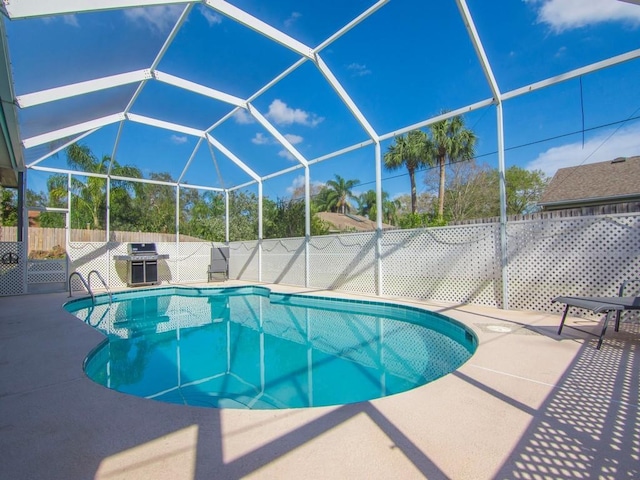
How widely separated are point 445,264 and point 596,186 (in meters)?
8.66

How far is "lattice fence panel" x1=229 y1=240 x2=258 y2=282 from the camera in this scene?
12.9 meters

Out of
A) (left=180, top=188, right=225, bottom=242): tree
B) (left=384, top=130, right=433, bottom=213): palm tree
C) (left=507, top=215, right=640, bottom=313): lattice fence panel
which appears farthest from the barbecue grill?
(left=384, top=130, right=433, bottom=213): palm tree

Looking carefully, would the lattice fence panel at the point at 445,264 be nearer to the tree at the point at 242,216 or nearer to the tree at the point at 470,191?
the tree at the point at 242,216

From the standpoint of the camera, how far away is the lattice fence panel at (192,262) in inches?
510

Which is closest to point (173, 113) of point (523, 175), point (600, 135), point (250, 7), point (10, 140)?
point (10, 140)

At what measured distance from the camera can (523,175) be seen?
907 inches

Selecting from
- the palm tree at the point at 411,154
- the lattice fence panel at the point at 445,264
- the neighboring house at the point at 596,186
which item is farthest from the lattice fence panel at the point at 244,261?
the neighboring house at the point at 596,186

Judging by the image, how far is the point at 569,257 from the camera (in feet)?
18.2

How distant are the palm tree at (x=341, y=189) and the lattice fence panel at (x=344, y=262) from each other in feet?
81.5

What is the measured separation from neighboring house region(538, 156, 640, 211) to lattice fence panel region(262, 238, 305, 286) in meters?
9.44

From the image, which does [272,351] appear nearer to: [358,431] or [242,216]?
[358,431]

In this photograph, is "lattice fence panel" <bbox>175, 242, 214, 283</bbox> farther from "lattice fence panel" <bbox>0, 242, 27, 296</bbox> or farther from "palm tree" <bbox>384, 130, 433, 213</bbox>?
"palm tree" <bbox>384, 130, 433, 213</bbox>

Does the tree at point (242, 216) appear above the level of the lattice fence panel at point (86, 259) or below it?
above

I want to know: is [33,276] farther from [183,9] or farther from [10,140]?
[183,9]
